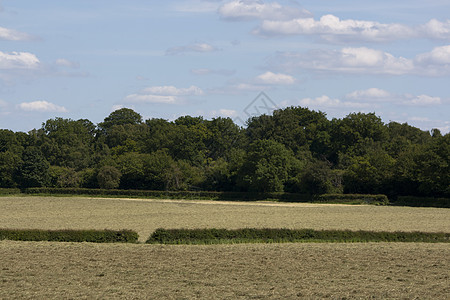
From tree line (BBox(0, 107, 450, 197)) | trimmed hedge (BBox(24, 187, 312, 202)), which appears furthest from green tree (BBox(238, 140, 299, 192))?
trimmed hedge (BBox(24, 187, 312, 202))

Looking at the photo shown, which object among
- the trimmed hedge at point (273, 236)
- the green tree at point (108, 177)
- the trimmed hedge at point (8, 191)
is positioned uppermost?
the green tree at point (108, 177)

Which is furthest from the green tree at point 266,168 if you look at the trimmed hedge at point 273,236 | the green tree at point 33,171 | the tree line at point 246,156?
the trimmed hedge at point 273,236

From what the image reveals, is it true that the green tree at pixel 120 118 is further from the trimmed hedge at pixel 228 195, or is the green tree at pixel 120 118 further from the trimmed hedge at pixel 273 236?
the trimmed hedge at pixel 273 236

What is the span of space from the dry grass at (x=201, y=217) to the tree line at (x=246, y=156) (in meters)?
14.1

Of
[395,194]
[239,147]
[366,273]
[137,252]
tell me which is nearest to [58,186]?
[239,147]

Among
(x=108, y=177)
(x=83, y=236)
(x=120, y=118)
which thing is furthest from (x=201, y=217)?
(x=120, y=118)

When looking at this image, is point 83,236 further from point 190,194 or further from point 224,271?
point 190,194

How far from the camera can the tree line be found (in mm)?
77312

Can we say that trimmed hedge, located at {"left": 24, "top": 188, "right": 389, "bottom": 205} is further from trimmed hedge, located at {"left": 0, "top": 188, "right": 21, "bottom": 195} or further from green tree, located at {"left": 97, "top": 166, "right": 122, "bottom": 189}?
green tree, located at {"left": 97, "top": 166, "right": 122, "bottom": 189}

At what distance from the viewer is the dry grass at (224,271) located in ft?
68.5

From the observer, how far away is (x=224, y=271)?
2527cm

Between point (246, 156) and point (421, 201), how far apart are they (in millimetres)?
27709

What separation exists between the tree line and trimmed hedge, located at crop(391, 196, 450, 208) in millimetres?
1543

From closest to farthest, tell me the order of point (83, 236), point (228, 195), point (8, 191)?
point (83, 236) → point (228, 195) → point (8, 191)
